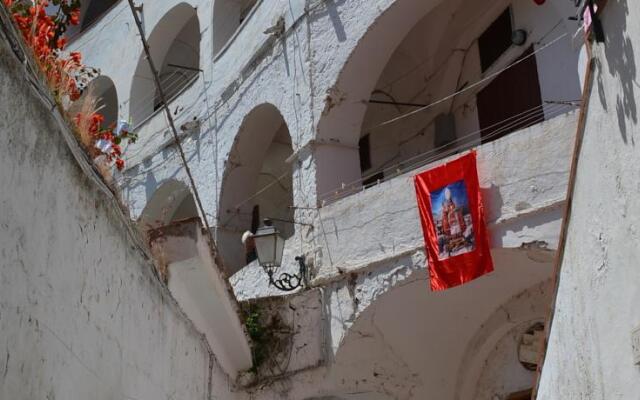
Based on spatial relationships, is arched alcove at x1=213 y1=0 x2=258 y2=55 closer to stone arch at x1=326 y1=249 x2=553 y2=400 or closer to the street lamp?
the street lamp

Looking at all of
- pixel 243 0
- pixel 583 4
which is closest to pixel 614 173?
pixel 583 4

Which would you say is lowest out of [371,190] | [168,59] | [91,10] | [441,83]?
[371,190]

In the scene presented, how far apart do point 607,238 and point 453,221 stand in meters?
3.91

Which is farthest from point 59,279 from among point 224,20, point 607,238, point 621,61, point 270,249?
point 224,20

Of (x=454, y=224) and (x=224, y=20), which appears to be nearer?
(x=454, y=224)

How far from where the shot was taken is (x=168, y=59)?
18.4 meters

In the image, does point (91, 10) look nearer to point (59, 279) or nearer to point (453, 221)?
point (453, 221)

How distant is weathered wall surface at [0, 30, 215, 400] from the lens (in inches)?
153

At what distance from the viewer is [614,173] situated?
5.13 meters

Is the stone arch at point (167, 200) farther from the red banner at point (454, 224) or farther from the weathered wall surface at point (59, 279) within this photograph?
the weathered wall surface at point (59, 279)

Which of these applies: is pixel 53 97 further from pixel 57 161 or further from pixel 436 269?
pixel 436 269

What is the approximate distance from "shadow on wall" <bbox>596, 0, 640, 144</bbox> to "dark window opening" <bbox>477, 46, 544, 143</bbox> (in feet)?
17.5

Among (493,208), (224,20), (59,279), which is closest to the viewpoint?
(59,279)

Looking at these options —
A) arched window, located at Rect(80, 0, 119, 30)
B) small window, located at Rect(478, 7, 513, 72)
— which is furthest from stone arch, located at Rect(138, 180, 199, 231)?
arched window, located at Rect(80, 0, 119, 30)
